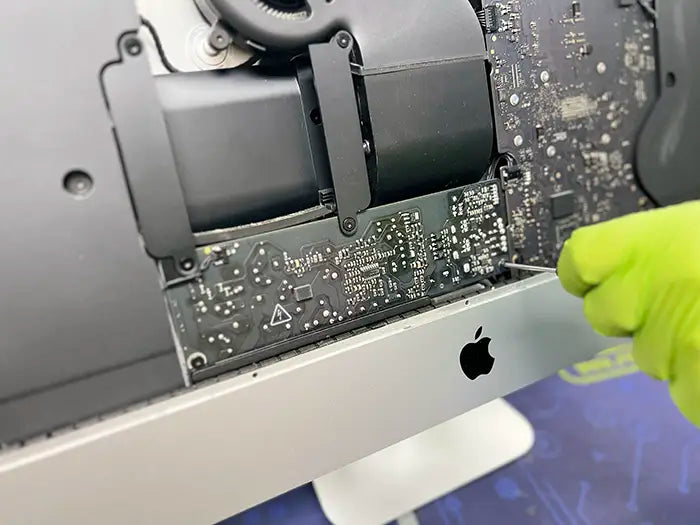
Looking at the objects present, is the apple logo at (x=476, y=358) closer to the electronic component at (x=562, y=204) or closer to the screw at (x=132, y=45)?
the electronic component at (x=562, y=204)

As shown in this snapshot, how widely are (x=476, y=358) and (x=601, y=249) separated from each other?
0.69 ft

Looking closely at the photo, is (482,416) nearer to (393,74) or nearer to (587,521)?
(587,521)

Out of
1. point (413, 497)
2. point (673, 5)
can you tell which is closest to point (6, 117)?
point (413, 497)

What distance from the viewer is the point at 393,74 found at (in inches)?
27.6

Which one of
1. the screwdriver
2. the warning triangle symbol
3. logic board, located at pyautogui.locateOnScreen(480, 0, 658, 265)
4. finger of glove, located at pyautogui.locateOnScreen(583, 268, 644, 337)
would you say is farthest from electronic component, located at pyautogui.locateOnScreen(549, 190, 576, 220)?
the warning triangle symbol

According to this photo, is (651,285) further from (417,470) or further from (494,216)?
(417,470)

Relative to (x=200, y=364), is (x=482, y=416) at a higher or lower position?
lower

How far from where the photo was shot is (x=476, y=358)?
2.46ft

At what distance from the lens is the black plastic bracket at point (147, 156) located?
0.58 meters

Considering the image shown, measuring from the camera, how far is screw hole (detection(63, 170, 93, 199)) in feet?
1.86

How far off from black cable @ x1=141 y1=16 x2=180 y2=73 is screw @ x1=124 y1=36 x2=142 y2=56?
0.20 ft

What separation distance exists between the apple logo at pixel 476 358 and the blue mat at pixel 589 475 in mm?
282

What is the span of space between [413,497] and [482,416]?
22cm

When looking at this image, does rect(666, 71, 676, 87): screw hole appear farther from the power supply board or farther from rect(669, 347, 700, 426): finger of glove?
rect(669, 347, 700, 426): finger of glove
